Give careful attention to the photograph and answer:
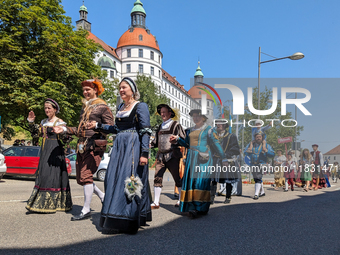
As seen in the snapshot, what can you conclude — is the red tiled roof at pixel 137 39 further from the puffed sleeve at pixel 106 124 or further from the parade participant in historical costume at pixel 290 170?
the puffed sleeve at pixel 106 124

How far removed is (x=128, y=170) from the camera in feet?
13.1

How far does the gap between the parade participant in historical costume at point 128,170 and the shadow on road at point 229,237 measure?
0.70 feet

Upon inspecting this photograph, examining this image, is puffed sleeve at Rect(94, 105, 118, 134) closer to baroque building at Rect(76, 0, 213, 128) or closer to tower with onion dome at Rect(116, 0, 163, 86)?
baroque building at Rect(76, 0, 213, 128)

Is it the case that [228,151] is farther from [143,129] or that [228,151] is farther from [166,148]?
[143,129]

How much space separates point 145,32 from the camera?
235 ft

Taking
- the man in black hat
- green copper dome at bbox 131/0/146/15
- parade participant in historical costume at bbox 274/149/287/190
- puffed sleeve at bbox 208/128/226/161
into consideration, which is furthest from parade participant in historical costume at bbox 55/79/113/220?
green copper dome at bbox 131/0/146/15

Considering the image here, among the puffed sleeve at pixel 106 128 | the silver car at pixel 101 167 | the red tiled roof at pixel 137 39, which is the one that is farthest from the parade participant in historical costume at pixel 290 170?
the red tiled roof at pixel 137 39

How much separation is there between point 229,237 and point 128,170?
5.28 ft

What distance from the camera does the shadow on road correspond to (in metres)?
3.20

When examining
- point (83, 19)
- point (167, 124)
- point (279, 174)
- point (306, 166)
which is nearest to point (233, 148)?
point (167, 124)

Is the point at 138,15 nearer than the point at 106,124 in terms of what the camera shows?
No

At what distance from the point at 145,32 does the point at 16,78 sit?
57.9 metres

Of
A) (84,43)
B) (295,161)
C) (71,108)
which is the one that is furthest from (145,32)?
(295,161)

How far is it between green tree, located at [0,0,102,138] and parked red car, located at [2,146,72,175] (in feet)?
16.8
